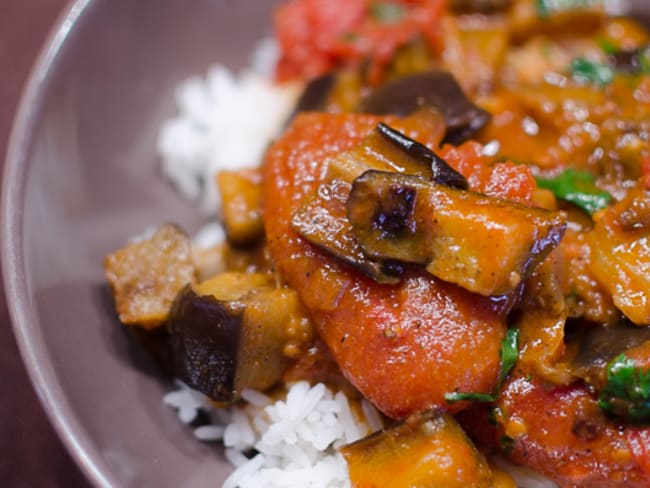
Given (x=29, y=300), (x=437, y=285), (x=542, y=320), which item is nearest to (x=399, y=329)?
(x=437, y=285)

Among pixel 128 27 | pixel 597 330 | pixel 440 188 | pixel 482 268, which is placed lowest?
pixel 597 330

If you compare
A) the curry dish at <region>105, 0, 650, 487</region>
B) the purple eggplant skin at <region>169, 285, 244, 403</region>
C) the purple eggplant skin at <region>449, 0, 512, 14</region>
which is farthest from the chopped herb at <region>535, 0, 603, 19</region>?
the purple eggplant skin at <region>169, 285, 244, 403</region>

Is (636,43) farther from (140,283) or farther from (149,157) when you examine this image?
(140,283)

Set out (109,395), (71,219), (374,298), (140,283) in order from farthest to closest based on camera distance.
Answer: (71,219) → (140,283) → (109,395) → (374,298)

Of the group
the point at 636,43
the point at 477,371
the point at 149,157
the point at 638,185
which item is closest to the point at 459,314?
the point at 477,371

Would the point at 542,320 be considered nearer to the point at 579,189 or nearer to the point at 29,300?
the point at 579,189

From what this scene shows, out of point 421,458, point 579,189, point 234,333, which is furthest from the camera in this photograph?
point 579,189

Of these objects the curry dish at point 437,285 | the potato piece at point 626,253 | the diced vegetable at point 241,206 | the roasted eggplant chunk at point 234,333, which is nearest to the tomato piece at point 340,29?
the curry dish at point 437,285
